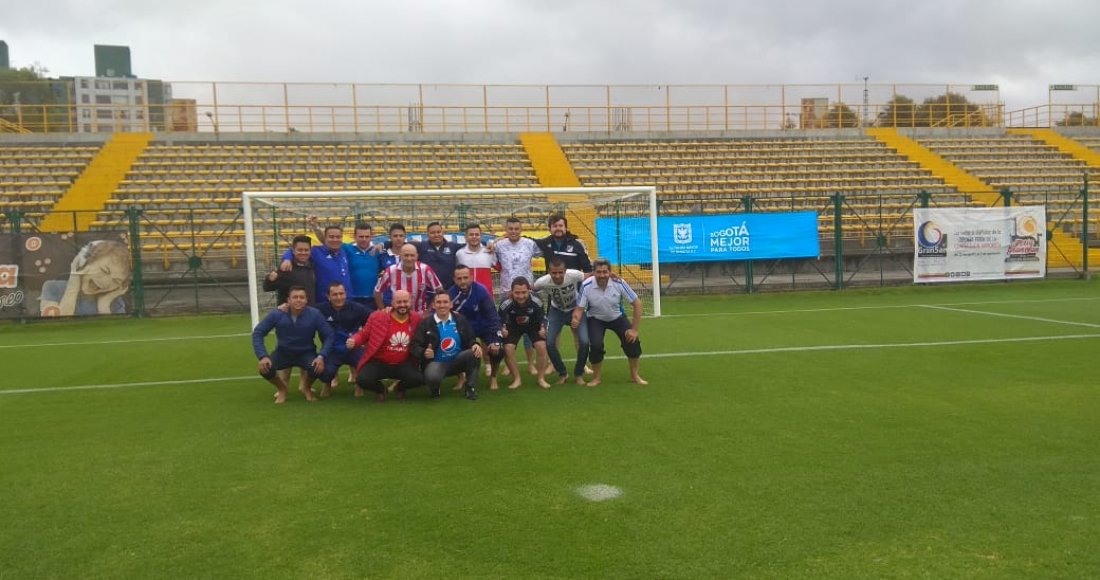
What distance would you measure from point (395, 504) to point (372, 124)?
25.2 meters

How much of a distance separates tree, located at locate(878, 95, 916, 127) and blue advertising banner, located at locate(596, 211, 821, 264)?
16.9 meters

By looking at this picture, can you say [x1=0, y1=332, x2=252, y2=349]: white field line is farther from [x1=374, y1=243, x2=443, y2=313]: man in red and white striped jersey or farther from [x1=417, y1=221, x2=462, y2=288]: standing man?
[x1=374, y1=243, x2=443, y2=313]: man in red and white striped jersey

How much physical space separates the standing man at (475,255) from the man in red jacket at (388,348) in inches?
54.0

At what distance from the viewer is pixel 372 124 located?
28.0m

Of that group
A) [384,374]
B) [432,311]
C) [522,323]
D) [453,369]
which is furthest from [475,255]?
[384,374]

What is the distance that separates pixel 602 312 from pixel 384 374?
228cm

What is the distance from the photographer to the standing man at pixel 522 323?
26.3 ft

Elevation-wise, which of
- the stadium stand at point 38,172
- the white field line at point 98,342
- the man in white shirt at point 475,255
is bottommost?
the white field line at point 98,342

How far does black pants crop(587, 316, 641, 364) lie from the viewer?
26.0 feet

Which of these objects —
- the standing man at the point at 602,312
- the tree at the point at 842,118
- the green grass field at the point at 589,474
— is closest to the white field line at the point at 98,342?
the green grass field at the point at 589,474

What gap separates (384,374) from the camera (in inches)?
285

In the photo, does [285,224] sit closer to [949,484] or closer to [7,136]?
[949,484]

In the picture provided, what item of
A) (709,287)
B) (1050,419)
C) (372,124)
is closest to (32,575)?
(1050,419)

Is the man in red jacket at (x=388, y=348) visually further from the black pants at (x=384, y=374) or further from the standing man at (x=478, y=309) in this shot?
the standing man at (x=478, y=309)
